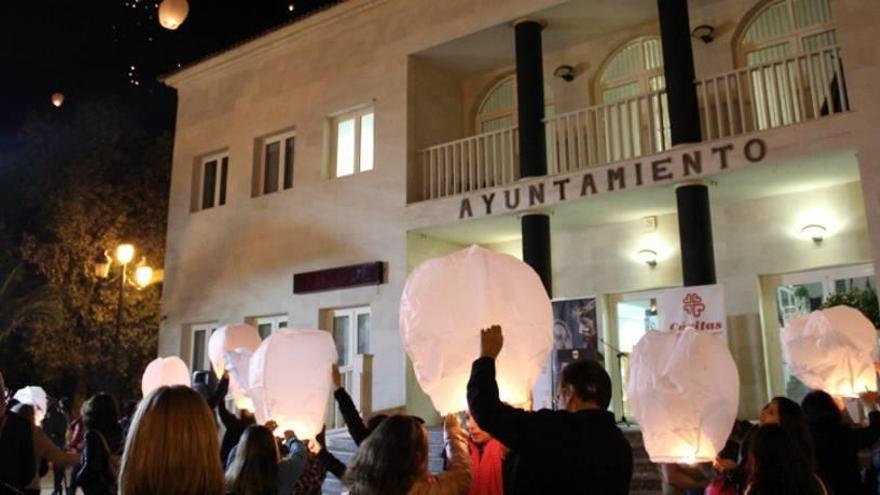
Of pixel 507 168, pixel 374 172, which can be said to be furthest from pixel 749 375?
pixel 374 172

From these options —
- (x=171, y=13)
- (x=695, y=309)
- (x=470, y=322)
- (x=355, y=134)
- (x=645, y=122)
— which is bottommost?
(x=470, y=322)

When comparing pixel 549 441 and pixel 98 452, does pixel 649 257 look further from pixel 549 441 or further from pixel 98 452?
pixel 549 441

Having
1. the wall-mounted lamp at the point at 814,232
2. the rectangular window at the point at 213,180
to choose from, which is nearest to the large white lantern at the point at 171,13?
the rectangular window at the point at 213,180

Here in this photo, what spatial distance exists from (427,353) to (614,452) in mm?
850

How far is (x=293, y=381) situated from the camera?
4199mm

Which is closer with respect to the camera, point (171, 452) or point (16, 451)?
point (171, 452)

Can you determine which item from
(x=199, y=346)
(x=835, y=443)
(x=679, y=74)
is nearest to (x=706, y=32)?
(x=679, y=74)

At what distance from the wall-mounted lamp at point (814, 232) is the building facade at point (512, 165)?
0.02 meters

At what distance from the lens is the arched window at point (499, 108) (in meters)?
14.0

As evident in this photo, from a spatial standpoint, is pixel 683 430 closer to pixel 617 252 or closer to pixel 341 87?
pixel 617 252

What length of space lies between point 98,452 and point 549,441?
3838 mm

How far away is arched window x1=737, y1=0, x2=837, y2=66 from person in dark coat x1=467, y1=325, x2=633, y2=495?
9.38 meters

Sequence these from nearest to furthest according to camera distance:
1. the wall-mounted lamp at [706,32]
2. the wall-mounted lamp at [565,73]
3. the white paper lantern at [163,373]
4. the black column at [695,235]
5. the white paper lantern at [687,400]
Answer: the white paper lantern at [687,400] < the white paper lantern at [163,373] < the black column at [695,235] < the wall-mounted lamp at [706,32] < the wall-mounted lamp at [565,73]

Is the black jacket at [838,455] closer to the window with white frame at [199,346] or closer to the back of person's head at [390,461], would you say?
the back of person's head at [390,461]
